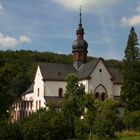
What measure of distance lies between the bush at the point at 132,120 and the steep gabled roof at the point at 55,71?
52.2 ft

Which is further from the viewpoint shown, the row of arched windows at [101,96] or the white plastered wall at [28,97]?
the white plastered wall at [28,97]

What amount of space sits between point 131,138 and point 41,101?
25524 mm

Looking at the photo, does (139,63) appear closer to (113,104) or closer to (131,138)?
(113,104)

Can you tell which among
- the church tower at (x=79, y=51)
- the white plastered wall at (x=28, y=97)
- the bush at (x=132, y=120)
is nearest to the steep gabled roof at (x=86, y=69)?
the church tower at (x=79, y=51)

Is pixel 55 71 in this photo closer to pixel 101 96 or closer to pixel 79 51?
pixel 79 51

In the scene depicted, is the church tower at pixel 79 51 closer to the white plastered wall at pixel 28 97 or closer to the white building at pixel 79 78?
the white building at pixel 79 78

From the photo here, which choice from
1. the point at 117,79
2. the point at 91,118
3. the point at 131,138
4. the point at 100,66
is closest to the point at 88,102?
the point at 91,118

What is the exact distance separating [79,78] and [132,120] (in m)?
14.1

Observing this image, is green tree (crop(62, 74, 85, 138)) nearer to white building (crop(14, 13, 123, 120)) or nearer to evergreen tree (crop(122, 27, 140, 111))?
evergreen tree (crop(122, 27, 140, 111))

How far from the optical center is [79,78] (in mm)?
70562

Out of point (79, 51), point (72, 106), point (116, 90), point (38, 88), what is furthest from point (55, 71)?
point (72, 106)

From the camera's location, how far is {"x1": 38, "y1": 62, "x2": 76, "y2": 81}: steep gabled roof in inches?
2864

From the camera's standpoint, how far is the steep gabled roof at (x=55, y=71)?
239 ft

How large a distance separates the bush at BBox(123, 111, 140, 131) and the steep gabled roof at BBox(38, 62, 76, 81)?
52.2ft
